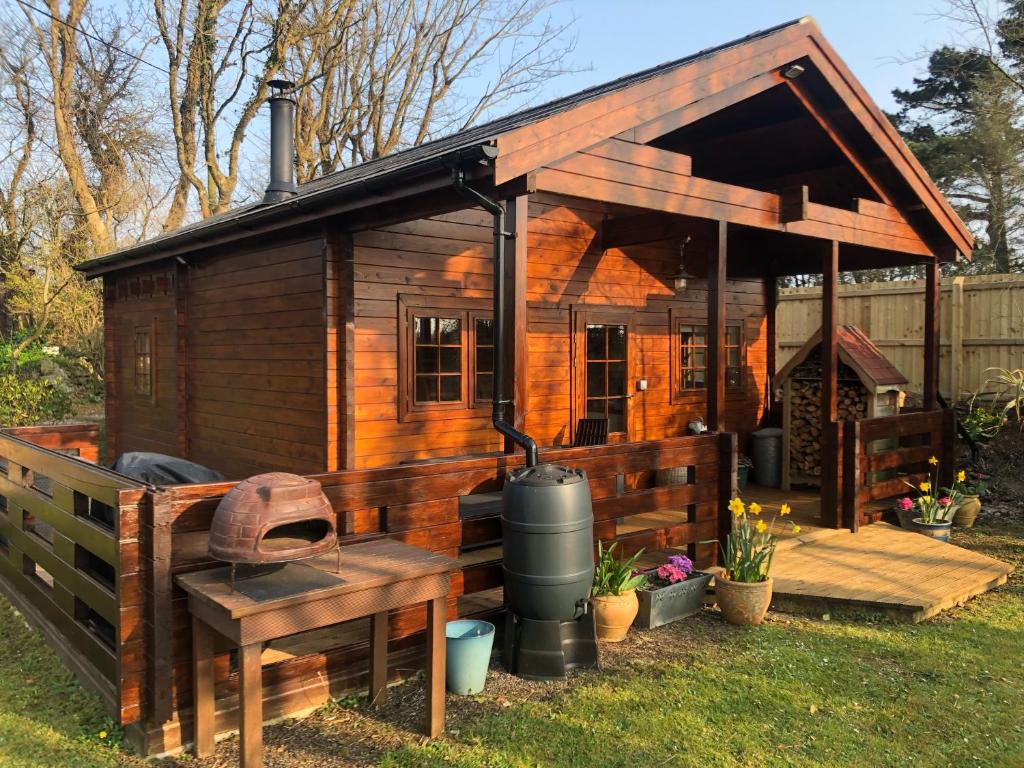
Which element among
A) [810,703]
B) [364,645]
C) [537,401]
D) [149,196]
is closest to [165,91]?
[149,196]

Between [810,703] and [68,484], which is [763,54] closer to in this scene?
[810,703]

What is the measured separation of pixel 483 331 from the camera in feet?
22.1

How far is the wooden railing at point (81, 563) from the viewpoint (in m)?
3.01

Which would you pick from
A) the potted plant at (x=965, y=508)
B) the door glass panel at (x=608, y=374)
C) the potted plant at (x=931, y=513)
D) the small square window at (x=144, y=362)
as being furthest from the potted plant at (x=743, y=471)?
the small square window at (x=144, y=362)

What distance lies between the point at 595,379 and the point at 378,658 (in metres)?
4.52

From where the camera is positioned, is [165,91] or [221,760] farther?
[165,91]

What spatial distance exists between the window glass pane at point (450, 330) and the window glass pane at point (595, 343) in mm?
1535

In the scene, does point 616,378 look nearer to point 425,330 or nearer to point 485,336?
point 485,336

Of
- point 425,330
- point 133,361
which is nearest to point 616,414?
point 425,330

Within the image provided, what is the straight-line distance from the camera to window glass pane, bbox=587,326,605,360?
24.9 ft

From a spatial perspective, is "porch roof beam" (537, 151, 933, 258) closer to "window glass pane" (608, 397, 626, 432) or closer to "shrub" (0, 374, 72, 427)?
"window glass pane" (608, 397, 626, 432)

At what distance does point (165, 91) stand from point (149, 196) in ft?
8.38

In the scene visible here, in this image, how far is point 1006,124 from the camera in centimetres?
1552

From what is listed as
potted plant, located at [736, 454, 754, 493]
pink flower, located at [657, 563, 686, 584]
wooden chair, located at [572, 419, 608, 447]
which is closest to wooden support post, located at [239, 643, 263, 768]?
pink flower, located at [657, 563, 686, 584]
